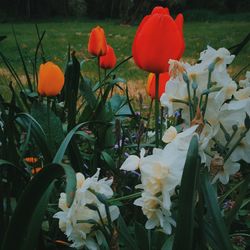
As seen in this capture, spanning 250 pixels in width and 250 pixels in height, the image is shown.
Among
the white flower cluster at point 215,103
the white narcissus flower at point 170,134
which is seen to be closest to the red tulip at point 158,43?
the white flower cluster at point 215,103

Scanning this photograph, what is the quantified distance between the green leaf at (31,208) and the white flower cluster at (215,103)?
0.21 metres

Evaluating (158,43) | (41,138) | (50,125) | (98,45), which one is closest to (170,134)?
(158,43)

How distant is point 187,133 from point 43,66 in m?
0.72

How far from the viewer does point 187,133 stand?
75 centimetres

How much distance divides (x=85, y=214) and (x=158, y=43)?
15.3 inches

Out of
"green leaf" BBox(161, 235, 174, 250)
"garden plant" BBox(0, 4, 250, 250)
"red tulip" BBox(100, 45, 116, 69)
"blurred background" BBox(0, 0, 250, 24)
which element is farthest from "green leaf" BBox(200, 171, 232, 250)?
"blurred background" BBox(0, 0, 250, 24)

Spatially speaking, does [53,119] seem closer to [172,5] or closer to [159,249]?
[159,249]

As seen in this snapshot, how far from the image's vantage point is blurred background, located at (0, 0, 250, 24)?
64.1ft

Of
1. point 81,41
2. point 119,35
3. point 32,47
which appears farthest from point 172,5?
point 32,47

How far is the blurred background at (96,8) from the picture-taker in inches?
770

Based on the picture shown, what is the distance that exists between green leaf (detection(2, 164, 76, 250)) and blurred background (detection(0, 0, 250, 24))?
18306mm

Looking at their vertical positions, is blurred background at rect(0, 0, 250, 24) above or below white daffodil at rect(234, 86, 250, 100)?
below

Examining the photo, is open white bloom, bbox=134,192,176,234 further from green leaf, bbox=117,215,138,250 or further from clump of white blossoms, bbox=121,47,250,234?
green leaf, bbox=117,215,138,250

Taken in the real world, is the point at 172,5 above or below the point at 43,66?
below
